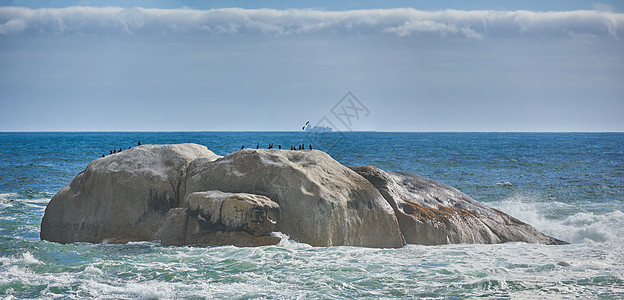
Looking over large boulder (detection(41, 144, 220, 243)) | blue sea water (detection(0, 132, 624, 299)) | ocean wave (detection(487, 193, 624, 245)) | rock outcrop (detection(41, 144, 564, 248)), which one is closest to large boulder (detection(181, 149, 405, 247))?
rock outcrop (detection(41, 144, 564, 248))

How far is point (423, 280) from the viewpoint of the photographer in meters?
9.05

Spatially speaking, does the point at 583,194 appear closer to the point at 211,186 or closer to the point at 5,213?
the point at 211,186

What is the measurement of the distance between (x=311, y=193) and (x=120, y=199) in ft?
14.5

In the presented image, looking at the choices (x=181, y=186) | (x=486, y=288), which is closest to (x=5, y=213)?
(x=181, y=186)

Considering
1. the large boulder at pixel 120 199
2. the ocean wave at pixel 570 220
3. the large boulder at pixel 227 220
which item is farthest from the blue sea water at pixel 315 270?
the large boulder at pixel 120 199

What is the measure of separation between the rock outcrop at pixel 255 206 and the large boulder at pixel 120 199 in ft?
0.07

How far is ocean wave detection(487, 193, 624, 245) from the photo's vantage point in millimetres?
13633

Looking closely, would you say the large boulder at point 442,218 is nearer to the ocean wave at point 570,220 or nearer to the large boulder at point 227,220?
the ocean wave at point 570,220

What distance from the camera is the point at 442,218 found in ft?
40.1

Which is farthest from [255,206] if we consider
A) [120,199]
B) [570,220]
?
[570,220]

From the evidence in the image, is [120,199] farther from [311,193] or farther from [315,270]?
[315,270]

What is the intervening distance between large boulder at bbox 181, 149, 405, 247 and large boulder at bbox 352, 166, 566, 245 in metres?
0.43

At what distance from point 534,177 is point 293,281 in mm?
25870

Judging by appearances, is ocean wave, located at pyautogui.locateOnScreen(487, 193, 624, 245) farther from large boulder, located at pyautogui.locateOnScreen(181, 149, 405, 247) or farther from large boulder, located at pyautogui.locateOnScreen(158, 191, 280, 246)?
large boulder, located at pyautogui.locateOnScreen(158, 191, 280, 246)
